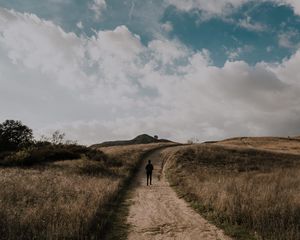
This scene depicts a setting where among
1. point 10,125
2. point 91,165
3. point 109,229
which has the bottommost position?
point 109,229

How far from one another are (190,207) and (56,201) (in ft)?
20.4

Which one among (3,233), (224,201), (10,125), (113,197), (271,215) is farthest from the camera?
(10,125)

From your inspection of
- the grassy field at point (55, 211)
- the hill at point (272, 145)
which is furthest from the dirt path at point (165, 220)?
the hill at point (272, 145)

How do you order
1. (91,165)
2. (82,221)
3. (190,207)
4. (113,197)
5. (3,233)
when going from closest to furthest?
(3,233) → (82,221) → (190,207) → (113,197) → (91,165)

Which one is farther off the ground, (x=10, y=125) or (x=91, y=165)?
(x=10, y=125)

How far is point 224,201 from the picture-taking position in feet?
47.5

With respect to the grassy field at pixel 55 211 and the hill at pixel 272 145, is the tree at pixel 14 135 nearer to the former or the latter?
the hill at pixel 272 145

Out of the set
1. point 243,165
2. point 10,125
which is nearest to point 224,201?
point 243,165

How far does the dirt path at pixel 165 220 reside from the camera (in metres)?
11.5

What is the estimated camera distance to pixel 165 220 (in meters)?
13.8

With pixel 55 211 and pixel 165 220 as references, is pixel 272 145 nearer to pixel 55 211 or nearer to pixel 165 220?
pixel 165 220

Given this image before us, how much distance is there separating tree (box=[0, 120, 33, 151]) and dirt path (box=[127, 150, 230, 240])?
45736 millimetres

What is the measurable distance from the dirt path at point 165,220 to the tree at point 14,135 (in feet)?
150

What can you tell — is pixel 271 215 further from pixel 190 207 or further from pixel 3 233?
pixel 3 233
